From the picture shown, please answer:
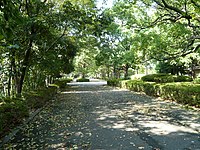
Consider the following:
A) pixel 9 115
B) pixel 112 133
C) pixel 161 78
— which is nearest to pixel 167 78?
pixel 161 78

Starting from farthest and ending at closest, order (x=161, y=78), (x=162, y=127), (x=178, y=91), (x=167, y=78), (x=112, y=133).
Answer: (x=161, y=78) → (x=167, y=78) → (x=178, y=91) → (x=162, y=127) → (x=112, y=133)

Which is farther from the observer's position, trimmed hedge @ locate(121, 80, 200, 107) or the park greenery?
trimmed hedge @ locate(121, 80, 200, 107)

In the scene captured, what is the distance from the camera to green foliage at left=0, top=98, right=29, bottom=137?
617 centimetres

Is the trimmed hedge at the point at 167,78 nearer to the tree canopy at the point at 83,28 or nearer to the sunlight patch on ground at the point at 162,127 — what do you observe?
the tree canopy at the point at 83,28

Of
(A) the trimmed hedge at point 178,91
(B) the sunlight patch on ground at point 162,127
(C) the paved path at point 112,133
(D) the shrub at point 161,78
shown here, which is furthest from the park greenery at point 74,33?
(D) the shrub at point 161,78

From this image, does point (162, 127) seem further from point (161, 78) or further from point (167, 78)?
point (161, 78)

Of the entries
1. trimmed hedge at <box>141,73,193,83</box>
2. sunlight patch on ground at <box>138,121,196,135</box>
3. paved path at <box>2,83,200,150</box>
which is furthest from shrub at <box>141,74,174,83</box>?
sunlight patch on ground at <box>138,121,196,135</box>

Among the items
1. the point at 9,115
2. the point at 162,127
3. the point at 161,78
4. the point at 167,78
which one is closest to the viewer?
the point at 9,115

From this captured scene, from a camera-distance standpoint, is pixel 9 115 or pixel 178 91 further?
pixel 178 91

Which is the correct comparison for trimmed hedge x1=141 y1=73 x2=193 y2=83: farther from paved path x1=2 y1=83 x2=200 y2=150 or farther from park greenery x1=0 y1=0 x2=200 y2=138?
paved path x1=2 y1=83 x2=200 y2=150

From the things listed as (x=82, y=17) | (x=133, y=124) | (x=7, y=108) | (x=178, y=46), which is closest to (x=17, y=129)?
(x=7, y=108)

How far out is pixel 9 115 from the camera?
664 cm

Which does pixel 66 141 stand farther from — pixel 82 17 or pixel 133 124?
pixel 82 17

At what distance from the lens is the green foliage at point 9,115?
6167 mm
